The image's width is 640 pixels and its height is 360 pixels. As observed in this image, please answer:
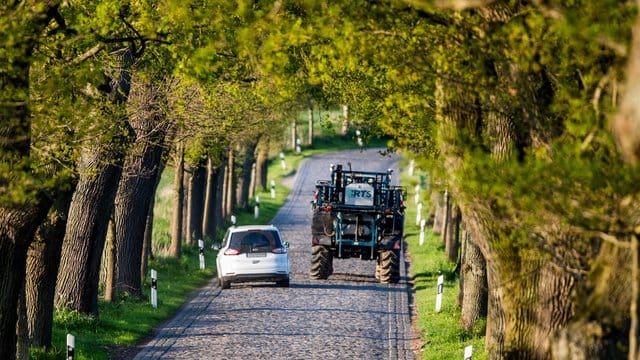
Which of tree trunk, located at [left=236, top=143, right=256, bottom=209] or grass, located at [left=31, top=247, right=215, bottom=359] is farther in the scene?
tree trunk, located at [left=236, top=143, right=256, bottom=209]

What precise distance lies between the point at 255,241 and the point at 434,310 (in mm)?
5568

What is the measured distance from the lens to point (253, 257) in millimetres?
31016

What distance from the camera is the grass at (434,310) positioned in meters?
22.1

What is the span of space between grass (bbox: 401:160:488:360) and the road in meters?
0.34

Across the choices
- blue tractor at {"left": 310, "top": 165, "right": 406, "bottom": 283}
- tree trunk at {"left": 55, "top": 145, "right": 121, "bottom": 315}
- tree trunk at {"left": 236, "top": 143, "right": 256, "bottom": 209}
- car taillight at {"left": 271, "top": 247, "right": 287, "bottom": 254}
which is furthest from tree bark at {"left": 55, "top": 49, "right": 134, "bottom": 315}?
tree trunk at {"left": 236, "top": 143, "right": 256, "bottom": 209}

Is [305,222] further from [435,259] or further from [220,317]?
[220,317]

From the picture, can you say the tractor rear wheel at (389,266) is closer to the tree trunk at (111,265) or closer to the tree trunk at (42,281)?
the tree trunk at (111,265)

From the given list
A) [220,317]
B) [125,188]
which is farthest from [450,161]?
[125,188]

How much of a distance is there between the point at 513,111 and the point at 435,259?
85.9ft

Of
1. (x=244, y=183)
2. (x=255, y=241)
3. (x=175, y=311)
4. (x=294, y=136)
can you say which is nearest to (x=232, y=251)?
(x=255, y=241)

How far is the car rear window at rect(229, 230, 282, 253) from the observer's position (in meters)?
31.1

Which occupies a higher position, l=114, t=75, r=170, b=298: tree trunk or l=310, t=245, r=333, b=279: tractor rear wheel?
l=114, t=75, r=170, b=298: tree trunk

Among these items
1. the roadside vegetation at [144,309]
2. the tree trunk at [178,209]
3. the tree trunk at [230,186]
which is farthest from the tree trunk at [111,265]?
the tree trunk at [230,186]

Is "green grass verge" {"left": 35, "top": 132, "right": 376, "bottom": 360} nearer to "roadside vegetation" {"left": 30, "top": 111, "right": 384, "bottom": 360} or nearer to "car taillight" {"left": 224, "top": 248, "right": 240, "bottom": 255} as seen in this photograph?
"roadside vegetation" {"left": 30, "top": 111, "right": 384, "bottom": 360}
